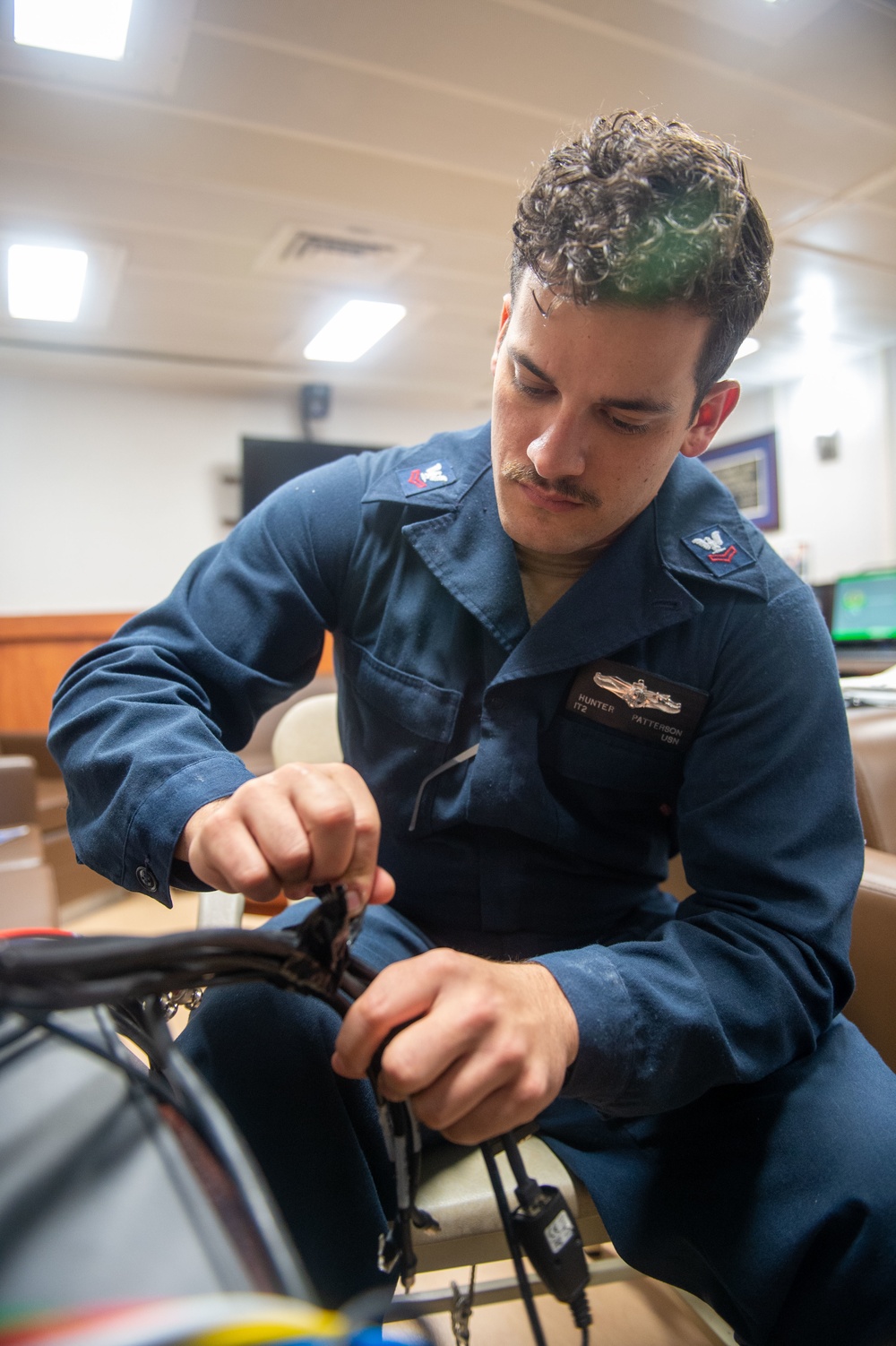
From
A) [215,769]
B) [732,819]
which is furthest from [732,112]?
[215,769]

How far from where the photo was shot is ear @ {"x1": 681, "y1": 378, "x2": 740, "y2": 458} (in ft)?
2.85

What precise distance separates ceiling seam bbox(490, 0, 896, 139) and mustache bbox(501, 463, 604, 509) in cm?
172

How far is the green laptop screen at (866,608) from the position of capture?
10.6 feet

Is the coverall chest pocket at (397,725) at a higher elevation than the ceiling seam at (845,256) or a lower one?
lower

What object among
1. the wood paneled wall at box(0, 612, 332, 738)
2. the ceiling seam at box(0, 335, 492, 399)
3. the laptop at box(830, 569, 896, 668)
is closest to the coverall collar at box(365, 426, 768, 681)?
the laptop at box(830, 569, 896, 668)

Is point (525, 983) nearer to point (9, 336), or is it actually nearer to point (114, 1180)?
point (114, 1180)

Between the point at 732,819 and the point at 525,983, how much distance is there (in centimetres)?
32

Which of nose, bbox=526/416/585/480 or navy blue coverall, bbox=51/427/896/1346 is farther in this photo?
nose, bbox=526/416/585/480

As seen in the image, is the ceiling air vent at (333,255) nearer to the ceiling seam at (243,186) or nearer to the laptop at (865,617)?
the ceiling seam at (243,186)

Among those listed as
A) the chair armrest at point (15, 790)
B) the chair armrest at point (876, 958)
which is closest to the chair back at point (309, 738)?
the chair armrest at point (876, 958)

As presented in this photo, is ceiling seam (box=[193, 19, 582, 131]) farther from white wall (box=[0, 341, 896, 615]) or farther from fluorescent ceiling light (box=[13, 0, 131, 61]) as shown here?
white wall (box=[0, 341, 896, 615])

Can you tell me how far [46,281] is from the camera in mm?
3320

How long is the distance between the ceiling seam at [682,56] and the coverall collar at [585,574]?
1.63m

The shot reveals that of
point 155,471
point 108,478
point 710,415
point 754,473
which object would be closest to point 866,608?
point 754,473
